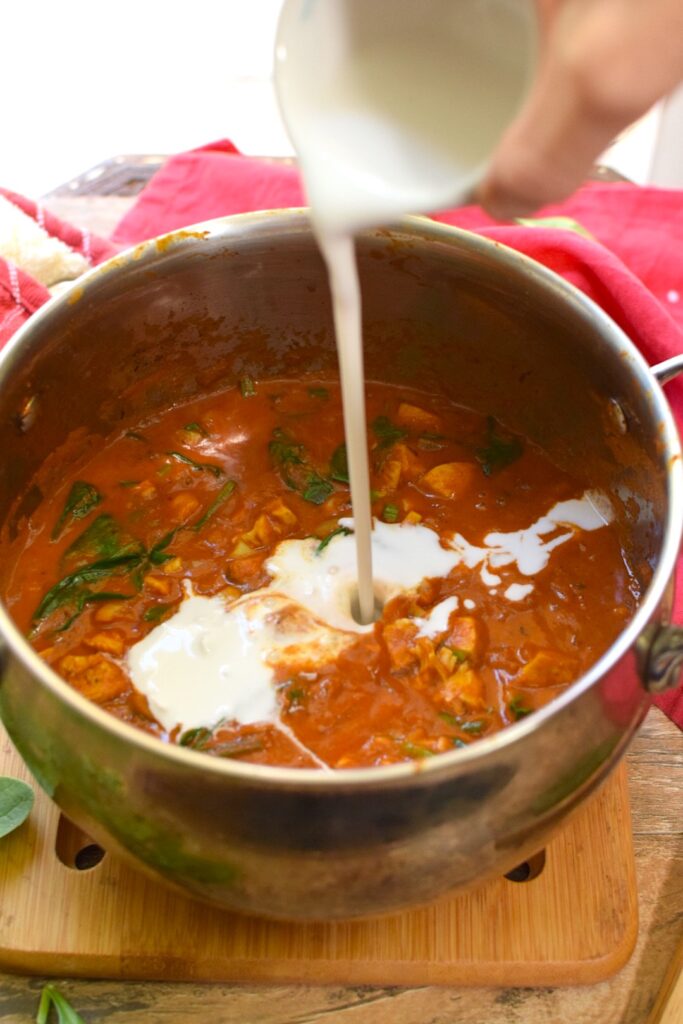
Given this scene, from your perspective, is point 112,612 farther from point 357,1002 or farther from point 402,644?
point 357,1002

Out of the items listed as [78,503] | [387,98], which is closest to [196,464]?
[78,503]

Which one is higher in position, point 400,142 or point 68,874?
point 400,142

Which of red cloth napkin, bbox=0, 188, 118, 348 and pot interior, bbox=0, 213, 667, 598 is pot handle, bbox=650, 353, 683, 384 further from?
red cloth napkin, bbox=0, 188, 118, 348

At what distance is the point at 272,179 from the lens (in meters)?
2.40

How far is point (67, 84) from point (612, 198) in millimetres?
2460

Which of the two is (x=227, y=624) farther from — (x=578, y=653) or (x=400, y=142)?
(x=400, y=142)

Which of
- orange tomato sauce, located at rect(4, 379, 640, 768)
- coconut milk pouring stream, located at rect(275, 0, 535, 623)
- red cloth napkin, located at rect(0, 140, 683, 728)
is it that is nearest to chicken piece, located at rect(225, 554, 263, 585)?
orange tomato sauce, located at rect(4, 379, 640, 768)

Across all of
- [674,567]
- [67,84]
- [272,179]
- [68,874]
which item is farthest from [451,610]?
[67,84]

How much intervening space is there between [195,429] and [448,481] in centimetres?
49

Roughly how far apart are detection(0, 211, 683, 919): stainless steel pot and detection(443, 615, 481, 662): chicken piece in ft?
0.94

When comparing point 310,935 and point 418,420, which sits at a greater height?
point 418,420

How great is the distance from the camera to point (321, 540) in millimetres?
1776

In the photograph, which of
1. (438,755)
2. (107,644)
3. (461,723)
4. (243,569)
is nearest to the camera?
(438,755)

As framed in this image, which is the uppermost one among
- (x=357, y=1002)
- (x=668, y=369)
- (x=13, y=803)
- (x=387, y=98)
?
(x=387, y=98)
